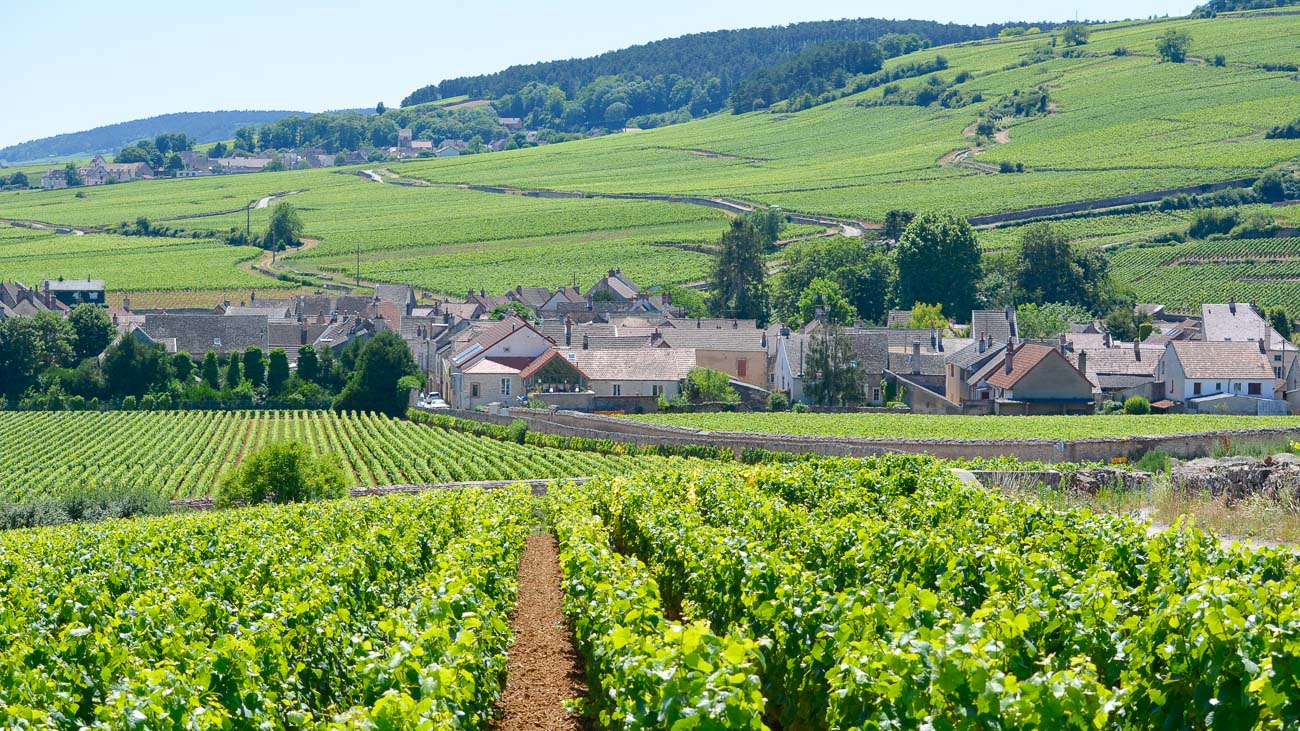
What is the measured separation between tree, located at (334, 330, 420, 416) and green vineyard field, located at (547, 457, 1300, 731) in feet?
193

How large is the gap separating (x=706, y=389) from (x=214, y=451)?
23.5 meters

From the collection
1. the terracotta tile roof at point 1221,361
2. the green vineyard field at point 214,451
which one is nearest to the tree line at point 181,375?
the green vineyard field at point 214,451

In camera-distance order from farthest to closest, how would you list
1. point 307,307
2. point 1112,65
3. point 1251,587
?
point 1112,65
point 307,307
point 1251,587

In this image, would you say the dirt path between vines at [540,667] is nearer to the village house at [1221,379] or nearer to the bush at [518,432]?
the bush at [518,432]

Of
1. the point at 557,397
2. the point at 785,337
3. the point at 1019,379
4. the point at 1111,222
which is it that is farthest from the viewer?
the point at 1111,222

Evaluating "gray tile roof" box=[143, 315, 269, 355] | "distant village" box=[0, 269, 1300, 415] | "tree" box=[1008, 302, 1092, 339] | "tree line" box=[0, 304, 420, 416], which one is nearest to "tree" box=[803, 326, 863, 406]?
"distant village" box=[0, 269, 1300, 415]

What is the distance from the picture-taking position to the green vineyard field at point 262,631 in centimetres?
1034

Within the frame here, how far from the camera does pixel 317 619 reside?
45.8ft

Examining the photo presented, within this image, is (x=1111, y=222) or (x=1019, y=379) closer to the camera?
(x=1019, y=379)

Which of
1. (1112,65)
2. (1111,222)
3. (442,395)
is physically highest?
(1112,65)

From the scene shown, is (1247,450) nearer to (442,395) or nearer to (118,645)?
(118,645)

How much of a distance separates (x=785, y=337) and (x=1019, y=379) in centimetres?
1548

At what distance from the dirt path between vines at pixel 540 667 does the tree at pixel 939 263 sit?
84.4 meters

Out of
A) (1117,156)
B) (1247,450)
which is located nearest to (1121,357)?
(1247,450)
